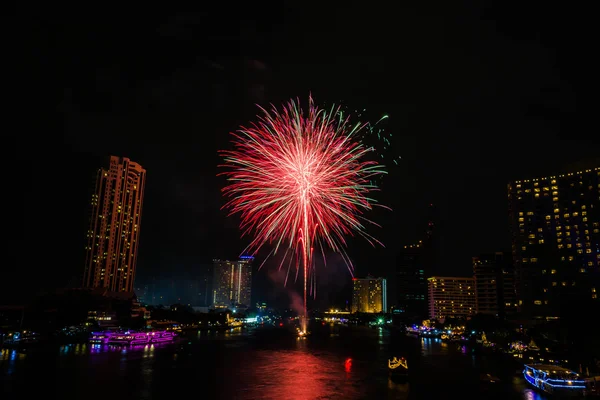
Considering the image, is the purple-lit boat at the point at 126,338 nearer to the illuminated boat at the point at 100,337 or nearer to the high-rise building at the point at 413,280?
the illuminated boat at the point at 100,337

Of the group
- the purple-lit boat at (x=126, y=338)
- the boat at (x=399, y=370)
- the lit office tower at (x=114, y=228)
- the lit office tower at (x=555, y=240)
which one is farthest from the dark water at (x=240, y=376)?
the lit office tower at (x=114, y=228)

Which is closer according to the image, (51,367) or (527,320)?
(51,367)

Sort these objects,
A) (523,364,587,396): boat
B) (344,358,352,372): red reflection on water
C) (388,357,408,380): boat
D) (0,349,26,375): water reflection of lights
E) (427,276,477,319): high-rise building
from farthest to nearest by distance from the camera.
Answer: (427,276,477,319): high-rise building < (344,358,352,372): red reflection on water < (0,349,26,375): water reflection of lights < (388,357,408,380): boat < (523,364,587,396): boat

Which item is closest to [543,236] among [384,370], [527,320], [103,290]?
[527,320]

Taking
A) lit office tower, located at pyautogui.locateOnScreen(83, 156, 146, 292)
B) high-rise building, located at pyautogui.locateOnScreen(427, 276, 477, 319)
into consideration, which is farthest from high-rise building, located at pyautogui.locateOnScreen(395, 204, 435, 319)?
lit office tower, located at pyautogui.locateOnScreen(83, 156, 146, 292)

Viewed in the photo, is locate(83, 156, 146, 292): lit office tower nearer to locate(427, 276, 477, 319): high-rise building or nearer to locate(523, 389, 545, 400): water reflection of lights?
locate(523, 389, 545, 400): water reflection of lights

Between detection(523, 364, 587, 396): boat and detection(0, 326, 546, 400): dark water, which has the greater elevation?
detection(523, 364, 587, 396): boat

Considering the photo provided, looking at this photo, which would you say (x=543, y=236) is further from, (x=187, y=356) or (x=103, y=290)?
(x=103, y=290)

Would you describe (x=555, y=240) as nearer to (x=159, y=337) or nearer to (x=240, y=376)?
(x=240, y=376)
